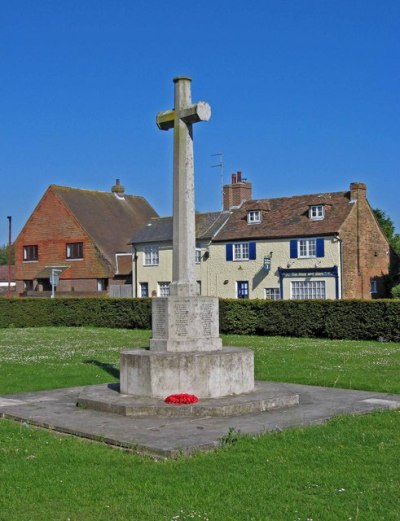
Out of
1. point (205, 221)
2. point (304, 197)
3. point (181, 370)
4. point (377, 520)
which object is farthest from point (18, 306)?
point (377, 520)

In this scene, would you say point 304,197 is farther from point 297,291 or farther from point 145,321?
point 145,321

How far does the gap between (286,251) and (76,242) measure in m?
18.5

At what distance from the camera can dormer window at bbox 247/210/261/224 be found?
49.2m

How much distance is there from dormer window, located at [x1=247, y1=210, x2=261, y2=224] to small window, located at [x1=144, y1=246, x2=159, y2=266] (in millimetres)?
7638

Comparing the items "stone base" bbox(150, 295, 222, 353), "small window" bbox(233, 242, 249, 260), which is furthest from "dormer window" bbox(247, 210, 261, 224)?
"stone base" bbox(150, 295, 222, 353)

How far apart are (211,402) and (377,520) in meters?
5.42

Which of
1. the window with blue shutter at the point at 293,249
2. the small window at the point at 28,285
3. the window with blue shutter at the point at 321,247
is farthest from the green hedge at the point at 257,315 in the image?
the small window at the point at 28,285

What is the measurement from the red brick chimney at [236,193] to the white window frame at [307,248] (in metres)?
8.53

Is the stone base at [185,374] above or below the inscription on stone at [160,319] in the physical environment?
below

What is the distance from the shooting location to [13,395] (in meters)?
13.2

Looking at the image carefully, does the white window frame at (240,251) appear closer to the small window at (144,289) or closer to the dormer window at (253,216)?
the dormer window at (253,216)

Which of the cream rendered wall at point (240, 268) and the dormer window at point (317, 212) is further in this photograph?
the dormer window at point (317, 212)

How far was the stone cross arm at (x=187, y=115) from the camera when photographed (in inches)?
491

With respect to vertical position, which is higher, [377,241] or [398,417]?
[377,241]
